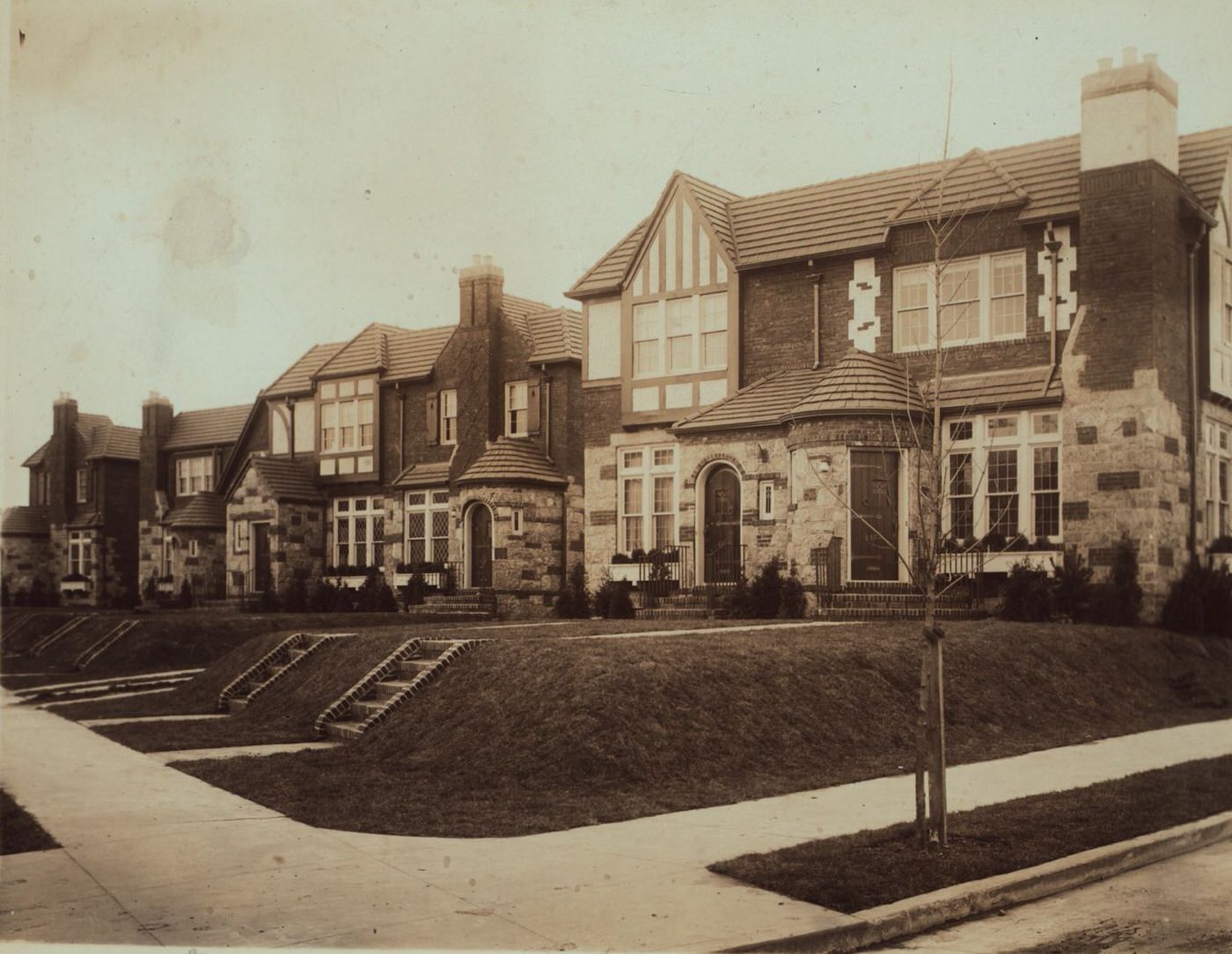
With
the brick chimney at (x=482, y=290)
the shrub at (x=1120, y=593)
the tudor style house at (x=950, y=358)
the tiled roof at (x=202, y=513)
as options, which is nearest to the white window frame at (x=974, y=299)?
the tudor style house at (x=950, y=358)

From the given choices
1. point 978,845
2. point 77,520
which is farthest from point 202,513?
point 978,845

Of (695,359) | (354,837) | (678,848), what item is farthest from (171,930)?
(695,359)

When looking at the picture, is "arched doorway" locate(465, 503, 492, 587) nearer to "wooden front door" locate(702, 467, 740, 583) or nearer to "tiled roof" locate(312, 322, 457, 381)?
"tiled roof" locate(312, 322, 457, 381)

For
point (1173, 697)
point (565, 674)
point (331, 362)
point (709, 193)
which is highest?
point (709, 193)

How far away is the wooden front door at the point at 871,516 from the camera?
2283 centimetres

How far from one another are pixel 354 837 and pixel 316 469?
1263 inches

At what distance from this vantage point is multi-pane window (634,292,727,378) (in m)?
28.0

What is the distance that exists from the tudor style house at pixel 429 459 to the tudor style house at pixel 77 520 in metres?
7.61

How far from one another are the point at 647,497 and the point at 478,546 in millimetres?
6591

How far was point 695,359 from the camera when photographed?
2816cm

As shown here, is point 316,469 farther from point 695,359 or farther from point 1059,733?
point 1059,733

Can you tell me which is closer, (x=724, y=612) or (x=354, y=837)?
(x=354, y=837)

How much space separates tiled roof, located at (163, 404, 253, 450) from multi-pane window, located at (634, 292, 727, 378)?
21.1 metres

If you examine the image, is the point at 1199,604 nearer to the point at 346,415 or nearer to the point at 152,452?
the point at 346,415
